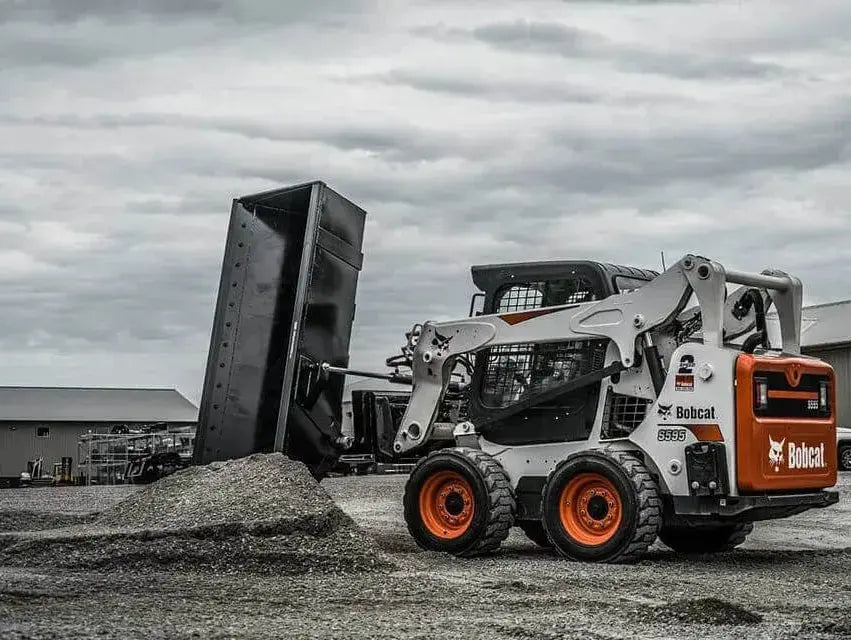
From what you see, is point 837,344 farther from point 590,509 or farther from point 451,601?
point 451,601

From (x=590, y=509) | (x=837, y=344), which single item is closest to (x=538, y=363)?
(x=590, y=509)

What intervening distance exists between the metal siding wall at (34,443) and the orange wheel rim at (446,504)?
1854 inches

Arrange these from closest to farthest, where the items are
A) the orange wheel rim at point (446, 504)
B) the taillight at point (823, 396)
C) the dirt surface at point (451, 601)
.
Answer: the dirt surface at point (451, 601) → the taillight at point (823, 396) → the orange wheel rim at point (446, 504)

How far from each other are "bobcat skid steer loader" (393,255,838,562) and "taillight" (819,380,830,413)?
0.07ft

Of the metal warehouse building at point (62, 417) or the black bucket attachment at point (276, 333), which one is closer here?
the black bucket attachment at point (276, 333)

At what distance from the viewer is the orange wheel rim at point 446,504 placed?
39.5 feet

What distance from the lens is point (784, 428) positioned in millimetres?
11078

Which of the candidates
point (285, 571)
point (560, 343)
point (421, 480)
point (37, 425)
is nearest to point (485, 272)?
point (560, 343)

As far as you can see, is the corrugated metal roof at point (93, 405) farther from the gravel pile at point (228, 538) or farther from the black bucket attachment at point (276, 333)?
the gravel pile at point (228, 538)

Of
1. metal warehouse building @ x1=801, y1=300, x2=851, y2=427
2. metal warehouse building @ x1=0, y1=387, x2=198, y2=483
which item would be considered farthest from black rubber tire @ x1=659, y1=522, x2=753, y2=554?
Answer: metal warehouse building @ x1=0, y1=387, x2=198, y2=483

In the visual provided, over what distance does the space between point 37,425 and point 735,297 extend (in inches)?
1973

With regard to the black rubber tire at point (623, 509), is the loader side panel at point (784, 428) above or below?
above

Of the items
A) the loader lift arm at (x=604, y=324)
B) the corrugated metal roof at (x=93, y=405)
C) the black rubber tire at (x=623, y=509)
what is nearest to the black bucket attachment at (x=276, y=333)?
the loader lift arm at (x=604, y=324)

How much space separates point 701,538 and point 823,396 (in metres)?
1.91
